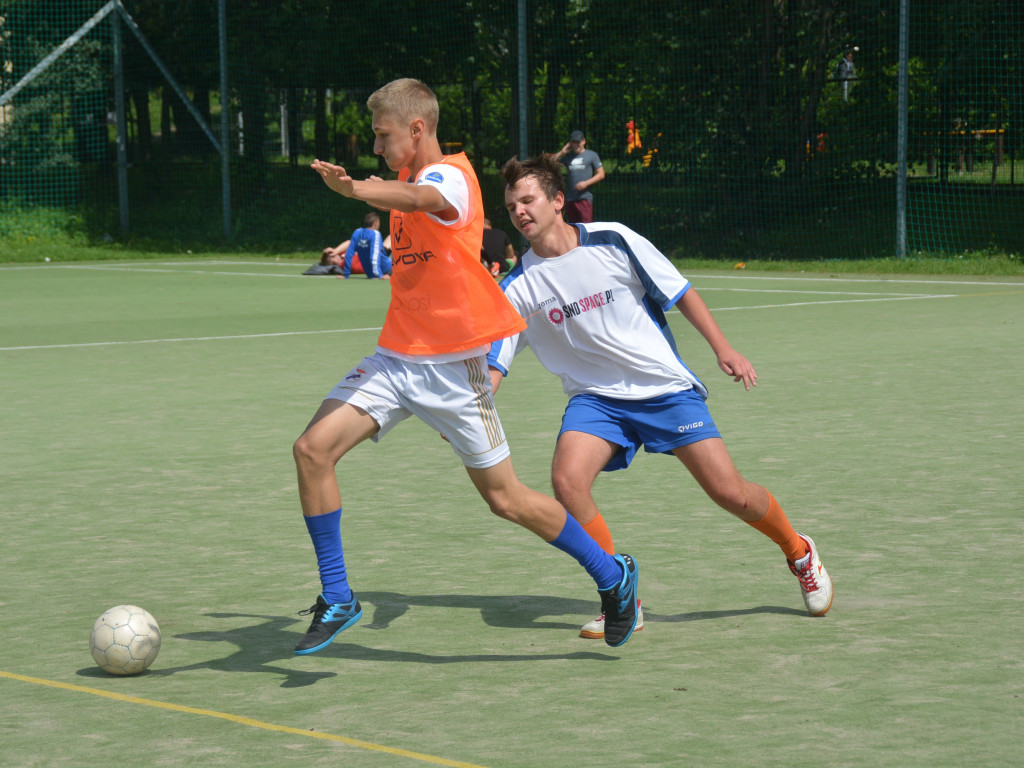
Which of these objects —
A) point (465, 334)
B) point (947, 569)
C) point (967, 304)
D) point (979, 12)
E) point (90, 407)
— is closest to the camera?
point (465, 334)

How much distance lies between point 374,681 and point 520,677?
426 millimetres

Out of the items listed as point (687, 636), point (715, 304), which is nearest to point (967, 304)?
point (715, 304)

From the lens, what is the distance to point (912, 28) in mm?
24594

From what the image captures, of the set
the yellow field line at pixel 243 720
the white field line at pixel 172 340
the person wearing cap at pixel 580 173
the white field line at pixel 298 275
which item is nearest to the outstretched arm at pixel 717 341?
the yellow field line at pixel 243 720

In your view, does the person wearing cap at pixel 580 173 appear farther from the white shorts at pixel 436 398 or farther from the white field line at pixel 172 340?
the white shorts at pixel 436 398

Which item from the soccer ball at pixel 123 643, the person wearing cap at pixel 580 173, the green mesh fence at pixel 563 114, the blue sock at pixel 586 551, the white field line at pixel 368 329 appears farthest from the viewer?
the green mesh fence at pixel 563 114

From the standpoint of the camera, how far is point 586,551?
4945 millimetres

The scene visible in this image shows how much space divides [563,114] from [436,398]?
77.5 ft

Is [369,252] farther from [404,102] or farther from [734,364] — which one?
[404,102]

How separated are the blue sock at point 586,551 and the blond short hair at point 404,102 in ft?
4.43

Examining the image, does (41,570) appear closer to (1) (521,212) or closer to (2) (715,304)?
(1) (521,212)

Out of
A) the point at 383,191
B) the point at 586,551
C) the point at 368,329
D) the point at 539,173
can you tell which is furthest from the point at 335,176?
the point at 368,329

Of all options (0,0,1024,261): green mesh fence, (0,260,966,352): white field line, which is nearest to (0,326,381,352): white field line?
(0,260,966,352): white field line

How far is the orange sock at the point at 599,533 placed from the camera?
526 cm
